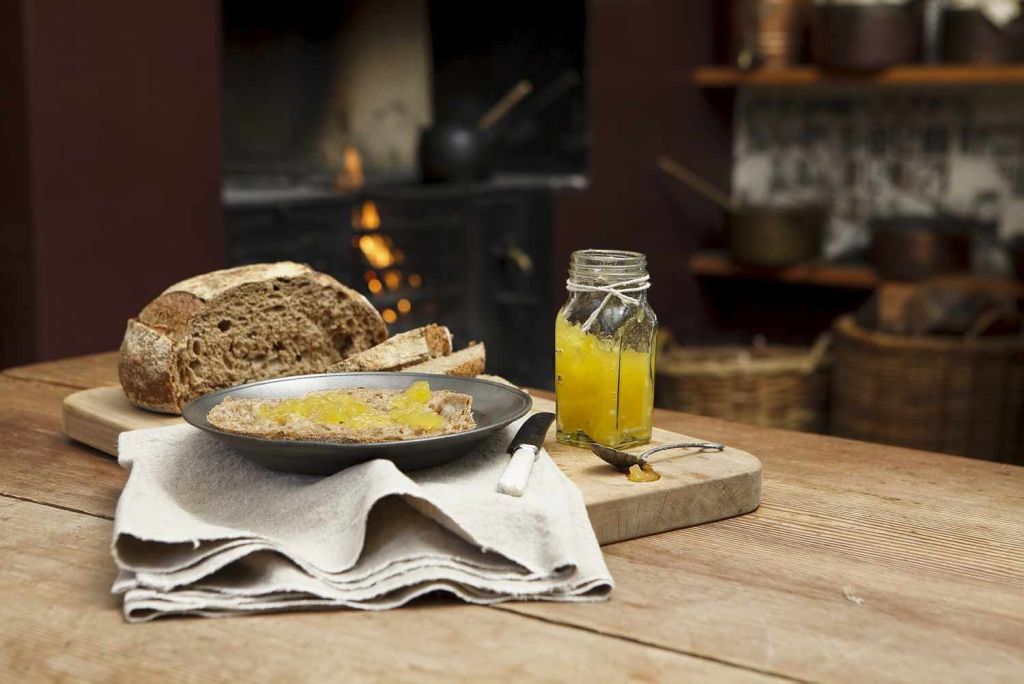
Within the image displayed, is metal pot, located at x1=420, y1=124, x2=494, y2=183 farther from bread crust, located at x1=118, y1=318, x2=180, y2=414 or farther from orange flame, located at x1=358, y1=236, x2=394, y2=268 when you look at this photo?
bread crust, located at x1=118, y1=318, x2=180, y2=414

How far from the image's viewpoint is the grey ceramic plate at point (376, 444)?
1.19 metres

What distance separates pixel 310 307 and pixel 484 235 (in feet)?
6.76

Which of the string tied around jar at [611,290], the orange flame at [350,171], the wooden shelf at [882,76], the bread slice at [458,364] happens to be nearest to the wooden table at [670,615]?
the string tied around jar at [611,290]

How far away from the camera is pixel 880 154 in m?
4.59

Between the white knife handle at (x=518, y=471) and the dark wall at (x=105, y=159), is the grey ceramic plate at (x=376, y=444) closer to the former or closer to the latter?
the white knife handle at (x=518, y=471)

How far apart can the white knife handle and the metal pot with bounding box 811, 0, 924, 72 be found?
313 cm

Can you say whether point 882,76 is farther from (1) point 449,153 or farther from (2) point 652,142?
(1) point 449,153

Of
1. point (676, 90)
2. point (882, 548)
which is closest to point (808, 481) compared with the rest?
point (882, 548)

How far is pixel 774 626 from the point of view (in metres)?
1.03

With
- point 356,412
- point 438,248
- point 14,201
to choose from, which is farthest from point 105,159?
point 356,412

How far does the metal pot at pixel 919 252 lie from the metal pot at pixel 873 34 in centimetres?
53

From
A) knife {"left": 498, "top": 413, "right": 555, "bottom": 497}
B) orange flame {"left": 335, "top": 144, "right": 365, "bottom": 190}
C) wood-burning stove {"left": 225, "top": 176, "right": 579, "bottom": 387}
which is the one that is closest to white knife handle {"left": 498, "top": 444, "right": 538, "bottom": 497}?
knife {"left": 498, "top": 413, "right": 555, "bottom": 497}

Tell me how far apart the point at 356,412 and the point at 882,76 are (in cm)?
322

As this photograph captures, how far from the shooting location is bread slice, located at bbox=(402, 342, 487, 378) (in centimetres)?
159
